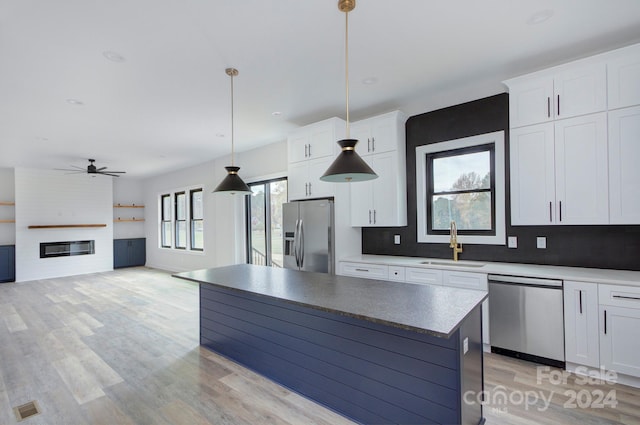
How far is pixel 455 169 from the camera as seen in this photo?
3.87 meters

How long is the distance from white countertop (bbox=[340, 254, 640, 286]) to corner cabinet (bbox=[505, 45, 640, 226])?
463 millimetres

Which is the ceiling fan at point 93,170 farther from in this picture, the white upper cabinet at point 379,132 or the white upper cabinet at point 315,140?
the white upper cabinet at point 379,132

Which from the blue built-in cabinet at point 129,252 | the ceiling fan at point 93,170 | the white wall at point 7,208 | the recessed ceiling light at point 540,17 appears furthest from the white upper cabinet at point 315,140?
the white wall at point 7,208

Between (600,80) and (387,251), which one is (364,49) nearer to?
(600,80)

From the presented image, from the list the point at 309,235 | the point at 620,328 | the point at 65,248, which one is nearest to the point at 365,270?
the point at 309,235

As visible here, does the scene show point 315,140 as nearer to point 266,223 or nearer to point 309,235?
point 309,235

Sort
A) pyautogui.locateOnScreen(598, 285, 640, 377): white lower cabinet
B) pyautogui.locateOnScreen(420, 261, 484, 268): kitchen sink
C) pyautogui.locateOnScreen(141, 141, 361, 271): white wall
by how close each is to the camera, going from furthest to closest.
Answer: pyautogui.locateOnScreen(141, 141, 361, 271): white wall
pyautogui.locateOnScreen(420, 261, 484, 268): kitchen sink
pyautogui.locateOnScreen(598, 285, 640, 377): white lower cabinet

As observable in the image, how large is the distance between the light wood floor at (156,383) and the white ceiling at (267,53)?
8.91 ft

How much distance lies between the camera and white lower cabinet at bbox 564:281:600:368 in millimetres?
2607

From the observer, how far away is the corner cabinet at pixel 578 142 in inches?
103

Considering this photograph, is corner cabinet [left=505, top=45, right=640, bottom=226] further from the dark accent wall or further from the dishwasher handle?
the dishwasher handle

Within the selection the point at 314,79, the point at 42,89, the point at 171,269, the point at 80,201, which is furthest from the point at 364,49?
the point at 80,201

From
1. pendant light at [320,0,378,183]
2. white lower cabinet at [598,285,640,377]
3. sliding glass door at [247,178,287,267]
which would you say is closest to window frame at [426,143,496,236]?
white lower cabinet at [598,285,640,377]

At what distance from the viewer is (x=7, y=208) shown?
7.90 meters
